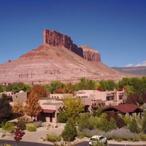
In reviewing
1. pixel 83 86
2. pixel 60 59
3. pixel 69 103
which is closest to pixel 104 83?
pixel 83 86

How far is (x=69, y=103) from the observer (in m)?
60.8

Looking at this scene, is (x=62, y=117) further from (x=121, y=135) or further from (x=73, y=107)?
(x=121, y=135)

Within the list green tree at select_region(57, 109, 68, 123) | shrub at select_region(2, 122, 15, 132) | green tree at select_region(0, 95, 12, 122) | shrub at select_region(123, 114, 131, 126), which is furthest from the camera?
green tree at select_region(57, 109, 68, 123)

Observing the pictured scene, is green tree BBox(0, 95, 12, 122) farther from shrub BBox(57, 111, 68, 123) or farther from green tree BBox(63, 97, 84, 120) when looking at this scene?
green tree BBox(63, 97, 84, 120)

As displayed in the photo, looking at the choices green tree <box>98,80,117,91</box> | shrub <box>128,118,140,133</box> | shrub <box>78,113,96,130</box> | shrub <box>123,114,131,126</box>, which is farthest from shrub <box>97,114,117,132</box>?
green tree <box>98,80,117,91</box>

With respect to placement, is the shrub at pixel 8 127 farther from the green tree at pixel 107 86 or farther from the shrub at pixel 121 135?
the green tree at pixel 107 86

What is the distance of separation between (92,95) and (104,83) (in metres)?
34.6

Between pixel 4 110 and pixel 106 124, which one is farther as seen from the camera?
pixel 4 110

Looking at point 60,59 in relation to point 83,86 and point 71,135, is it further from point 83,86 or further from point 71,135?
point 71,135

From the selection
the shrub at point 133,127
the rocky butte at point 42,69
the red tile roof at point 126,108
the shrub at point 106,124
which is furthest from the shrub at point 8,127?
the rocky butte at point 42,69

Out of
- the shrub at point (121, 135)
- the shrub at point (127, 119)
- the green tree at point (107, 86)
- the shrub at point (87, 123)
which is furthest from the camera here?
the green tree at point (107, 86)

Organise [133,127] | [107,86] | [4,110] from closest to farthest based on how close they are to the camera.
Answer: [133,127], [4,110], [107,86]

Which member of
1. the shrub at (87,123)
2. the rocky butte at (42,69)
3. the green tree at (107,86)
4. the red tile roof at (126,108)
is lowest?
the shrub at (87,123)

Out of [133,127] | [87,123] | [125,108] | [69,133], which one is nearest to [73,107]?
[125,108]
